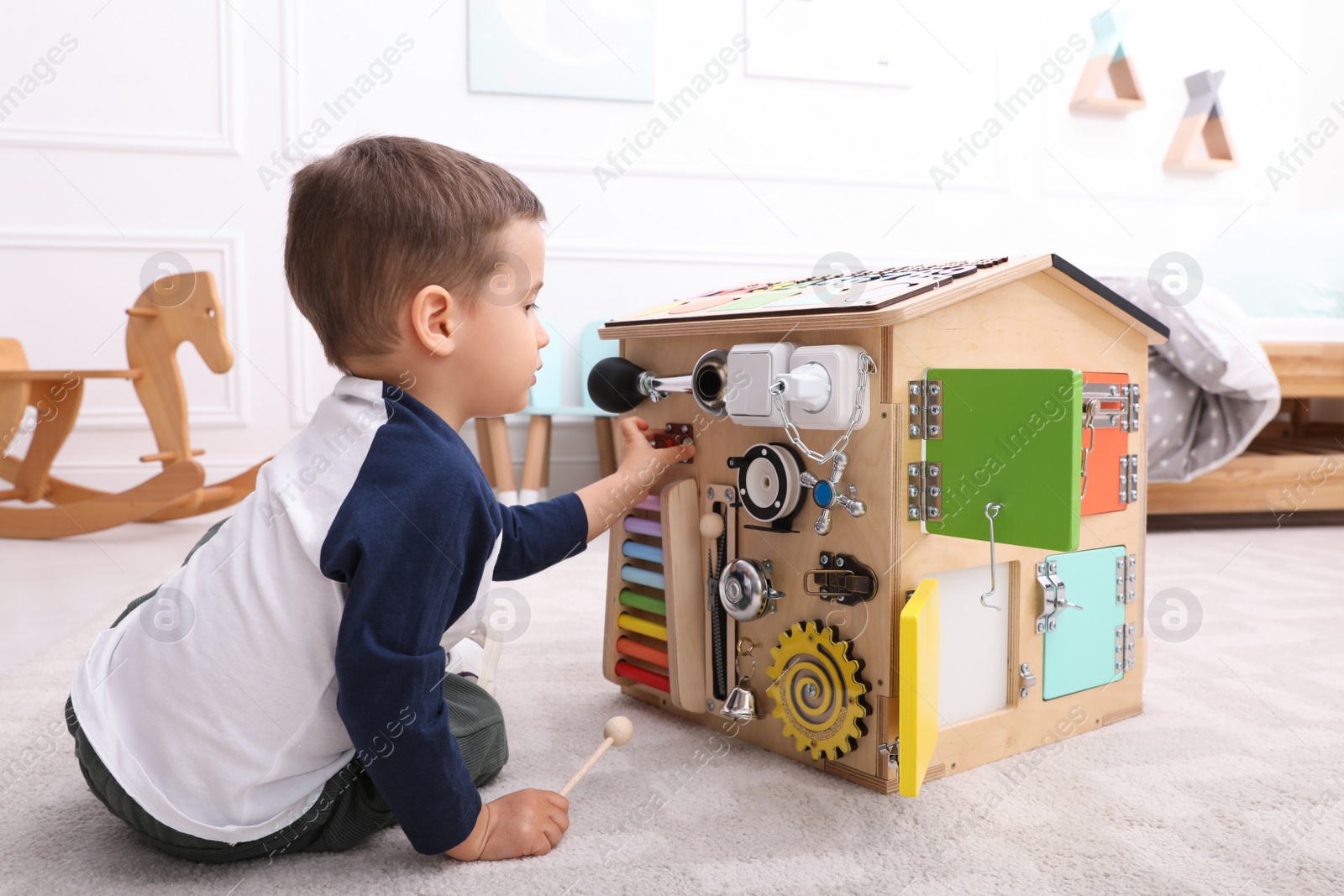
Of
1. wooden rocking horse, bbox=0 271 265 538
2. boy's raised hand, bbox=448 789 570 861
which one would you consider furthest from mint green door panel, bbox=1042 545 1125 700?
wooden rocking horse, bbox=0 271 265 538

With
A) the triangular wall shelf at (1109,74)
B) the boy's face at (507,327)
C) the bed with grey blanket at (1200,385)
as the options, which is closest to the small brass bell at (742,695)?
the boy's face at (507,327)

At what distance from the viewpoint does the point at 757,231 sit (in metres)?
2.67

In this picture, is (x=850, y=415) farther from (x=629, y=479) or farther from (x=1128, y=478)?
(x=1128, y=478)

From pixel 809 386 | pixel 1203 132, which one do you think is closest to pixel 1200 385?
pixel 1203 132

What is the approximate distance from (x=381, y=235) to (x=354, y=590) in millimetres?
244

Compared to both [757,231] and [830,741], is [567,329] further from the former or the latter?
[830,741]

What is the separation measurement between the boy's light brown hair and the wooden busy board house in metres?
0.25

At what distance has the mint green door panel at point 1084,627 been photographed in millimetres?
877

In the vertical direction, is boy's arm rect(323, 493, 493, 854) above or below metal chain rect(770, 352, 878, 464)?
below

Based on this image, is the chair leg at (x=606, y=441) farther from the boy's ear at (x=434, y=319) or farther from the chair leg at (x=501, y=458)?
the boy's ear at (x=434, y=319)

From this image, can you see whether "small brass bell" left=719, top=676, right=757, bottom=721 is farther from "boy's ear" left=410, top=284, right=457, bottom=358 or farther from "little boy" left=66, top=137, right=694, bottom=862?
"boy's ear" left=410, top=284, right=457, bottom=358

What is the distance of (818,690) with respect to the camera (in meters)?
0.79

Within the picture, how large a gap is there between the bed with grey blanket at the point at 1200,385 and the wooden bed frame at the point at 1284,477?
0.09 meters

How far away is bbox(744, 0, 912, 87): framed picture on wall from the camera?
2625 millimetres
